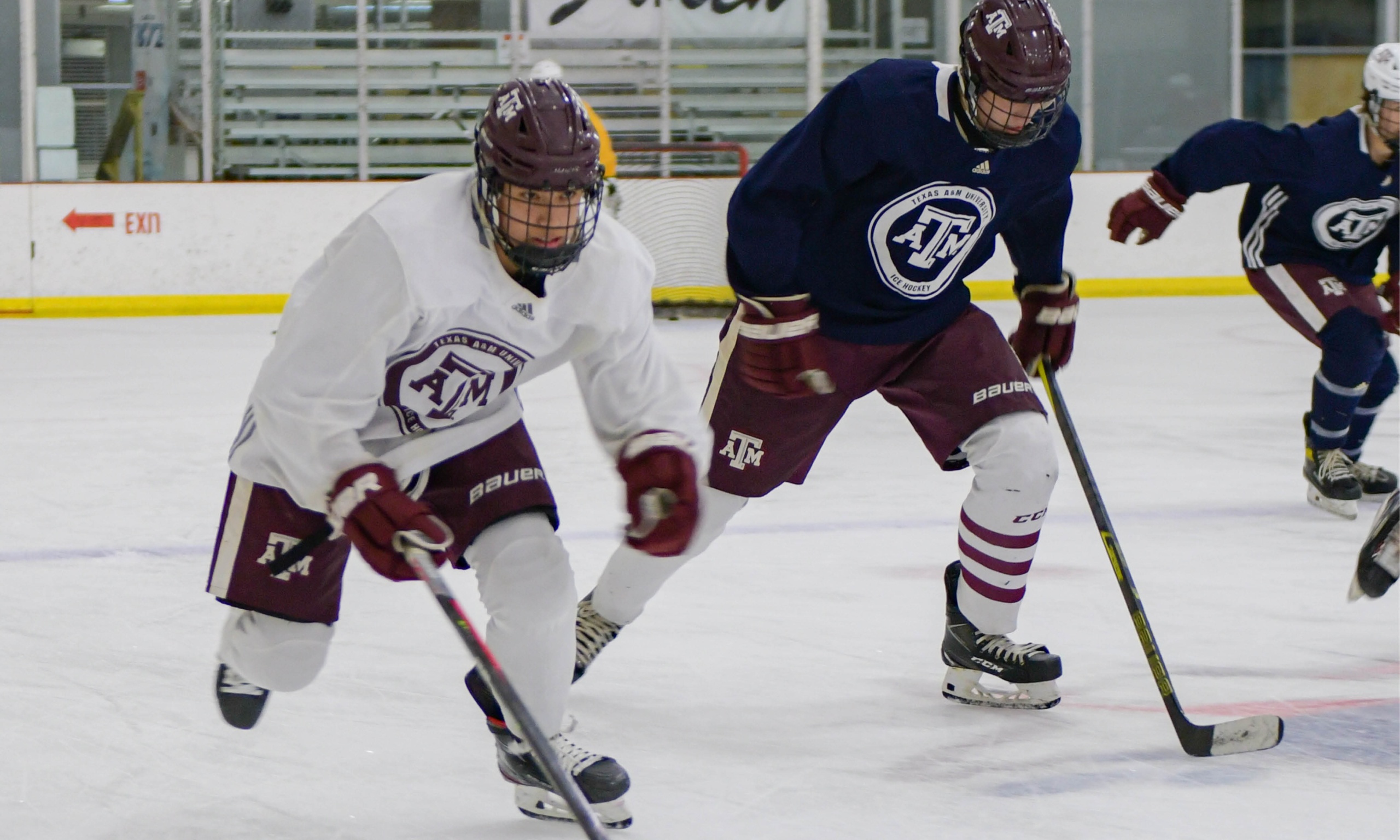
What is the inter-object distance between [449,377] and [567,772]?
1.53ft

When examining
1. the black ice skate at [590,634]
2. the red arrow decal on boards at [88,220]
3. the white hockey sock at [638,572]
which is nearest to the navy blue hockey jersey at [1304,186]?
the white hockey sock at [638,572]

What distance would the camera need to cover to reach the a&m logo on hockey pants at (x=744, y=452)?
2.33 m

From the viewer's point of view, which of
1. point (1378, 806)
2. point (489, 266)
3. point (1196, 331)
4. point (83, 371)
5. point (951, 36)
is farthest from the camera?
point (951, 36)

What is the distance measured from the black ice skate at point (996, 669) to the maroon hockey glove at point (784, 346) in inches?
16.7

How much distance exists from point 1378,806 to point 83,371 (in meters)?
5.31

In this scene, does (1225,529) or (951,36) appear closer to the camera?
(1225,529)

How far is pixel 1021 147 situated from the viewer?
2242 millimetres

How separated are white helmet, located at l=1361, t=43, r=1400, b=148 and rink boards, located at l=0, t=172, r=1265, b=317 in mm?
5022

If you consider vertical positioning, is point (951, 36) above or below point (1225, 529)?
above

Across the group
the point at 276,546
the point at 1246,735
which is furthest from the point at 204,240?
the point at 1246,735

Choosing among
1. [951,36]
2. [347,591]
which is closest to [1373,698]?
[347,591]

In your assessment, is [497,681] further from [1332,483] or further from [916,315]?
[1332,483]

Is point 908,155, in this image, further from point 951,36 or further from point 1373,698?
point 951,36

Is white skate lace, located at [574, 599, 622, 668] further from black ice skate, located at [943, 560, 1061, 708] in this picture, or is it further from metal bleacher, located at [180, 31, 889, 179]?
metal bleacher, located at [180, 31, 889, 179]
